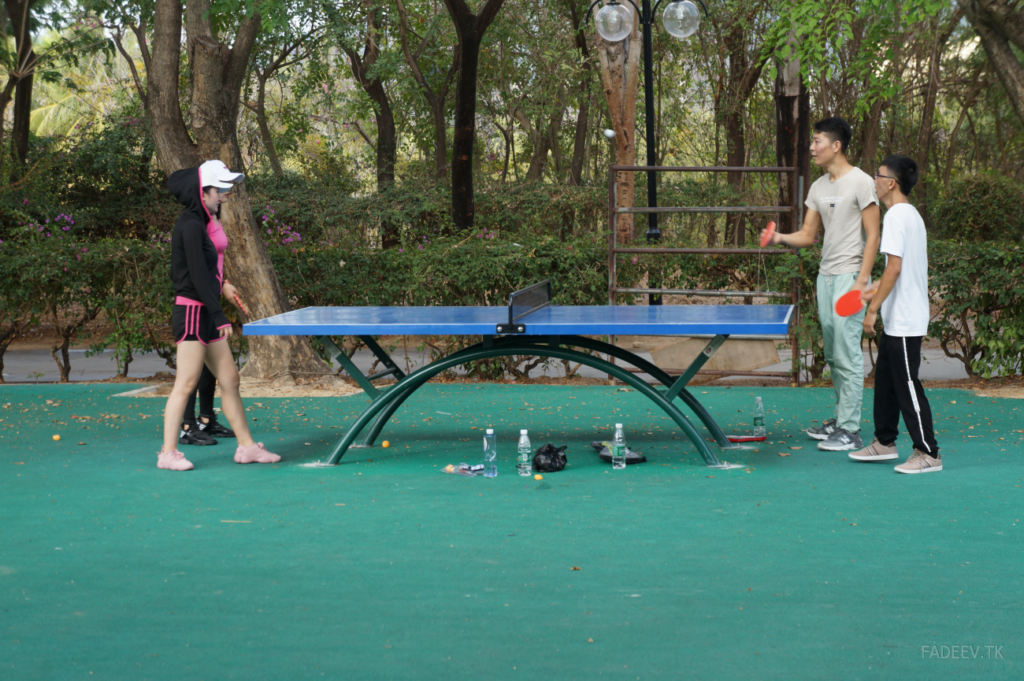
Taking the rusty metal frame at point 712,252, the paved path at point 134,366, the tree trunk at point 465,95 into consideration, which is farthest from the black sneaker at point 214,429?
the tree trunk at point 465,95

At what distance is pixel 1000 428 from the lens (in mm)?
6426

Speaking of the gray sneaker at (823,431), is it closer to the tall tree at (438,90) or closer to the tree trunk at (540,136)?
the tall tree at (438,90)

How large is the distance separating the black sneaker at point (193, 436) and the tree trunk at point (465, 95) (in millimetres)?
6247

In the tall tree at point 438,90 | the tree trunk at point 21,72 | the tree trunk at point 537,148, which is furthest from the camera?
the tree trunk at point 537,148

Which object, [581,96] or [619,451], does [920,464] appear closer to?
[619,451]

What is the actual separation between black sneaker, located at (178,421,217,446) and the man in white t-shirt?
4107mm

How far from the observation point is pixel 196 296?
530 cm

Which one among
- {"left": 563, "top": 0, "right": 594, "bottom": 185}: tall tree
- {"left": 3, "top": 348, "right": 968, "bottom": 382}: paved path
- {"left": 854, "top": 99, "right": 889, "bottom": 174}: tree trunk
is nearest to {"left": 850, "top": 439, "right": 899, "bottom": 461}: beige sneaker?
{"left": 3, "top": 348, "right": 968, "bottom": 382}: paved path

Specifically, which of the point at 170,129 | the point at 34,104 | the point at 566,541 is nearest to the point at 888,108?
the point at 170,129

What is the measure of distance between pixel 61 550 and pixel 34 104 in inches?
1691

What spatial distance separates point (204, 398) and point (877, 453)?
4.26 meters

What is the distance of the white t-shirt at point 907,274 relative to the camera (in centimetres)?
496

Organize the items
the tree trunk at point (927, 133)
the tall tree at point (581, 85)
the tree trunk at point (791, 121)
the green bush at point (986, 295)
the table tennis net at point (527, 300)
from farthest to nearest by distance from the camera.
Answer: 1. the tall tree at point (581, 85)
2. the tree trunk at point (927, 133)
3. the tree trunk at point (791, 121)
4. the green bush at point (986, 295)
5. the table tennis net at point (527, 300)

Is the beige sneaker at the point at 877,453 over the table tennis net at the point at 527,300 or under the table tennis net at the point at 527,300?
under
